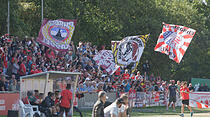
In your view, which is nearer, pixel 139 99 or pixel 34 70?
pixel 34 70

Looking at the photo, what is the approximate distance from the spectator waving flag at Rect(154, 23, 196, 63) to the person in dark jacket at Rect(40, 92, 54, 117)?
9.18 metres

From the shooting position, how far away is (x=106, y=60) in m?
31.0

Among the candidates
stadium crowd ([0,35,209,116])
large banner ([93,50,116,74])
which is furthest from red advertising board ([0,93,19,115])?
large banner ([93,50,116,74])

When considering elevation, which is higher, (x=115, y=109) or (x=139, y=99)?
(x=115, y=109)

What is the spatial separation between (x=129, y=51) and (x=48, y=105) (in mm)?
10345

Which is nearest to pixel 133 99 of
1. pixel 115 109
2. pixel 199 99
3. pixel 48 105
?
pixel 199 99

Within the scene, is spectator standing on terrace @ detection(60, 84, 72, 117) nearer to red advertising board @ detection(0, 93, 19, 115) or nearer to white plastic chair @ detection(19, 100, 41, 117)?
white plastic chair @ detection(19, 100, 41, 117)

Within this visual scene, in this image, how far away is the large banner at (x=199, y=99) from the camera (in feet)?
105

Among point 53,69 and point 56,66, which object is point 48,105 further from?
point 56,66

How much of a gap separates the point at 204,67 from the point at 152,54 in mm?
12691

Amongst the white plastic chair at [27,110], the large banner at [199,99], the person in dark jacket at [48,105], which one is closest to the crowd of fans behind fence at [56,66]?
the large banner at [199,99]

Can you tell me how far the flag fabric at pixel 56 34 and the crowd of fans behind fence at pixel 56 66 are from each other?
1524 mm

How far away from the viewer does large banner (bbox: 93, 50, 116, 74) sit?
3095cm

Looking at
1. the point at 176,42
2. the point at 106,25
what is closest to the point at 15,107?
the point at 176,42
